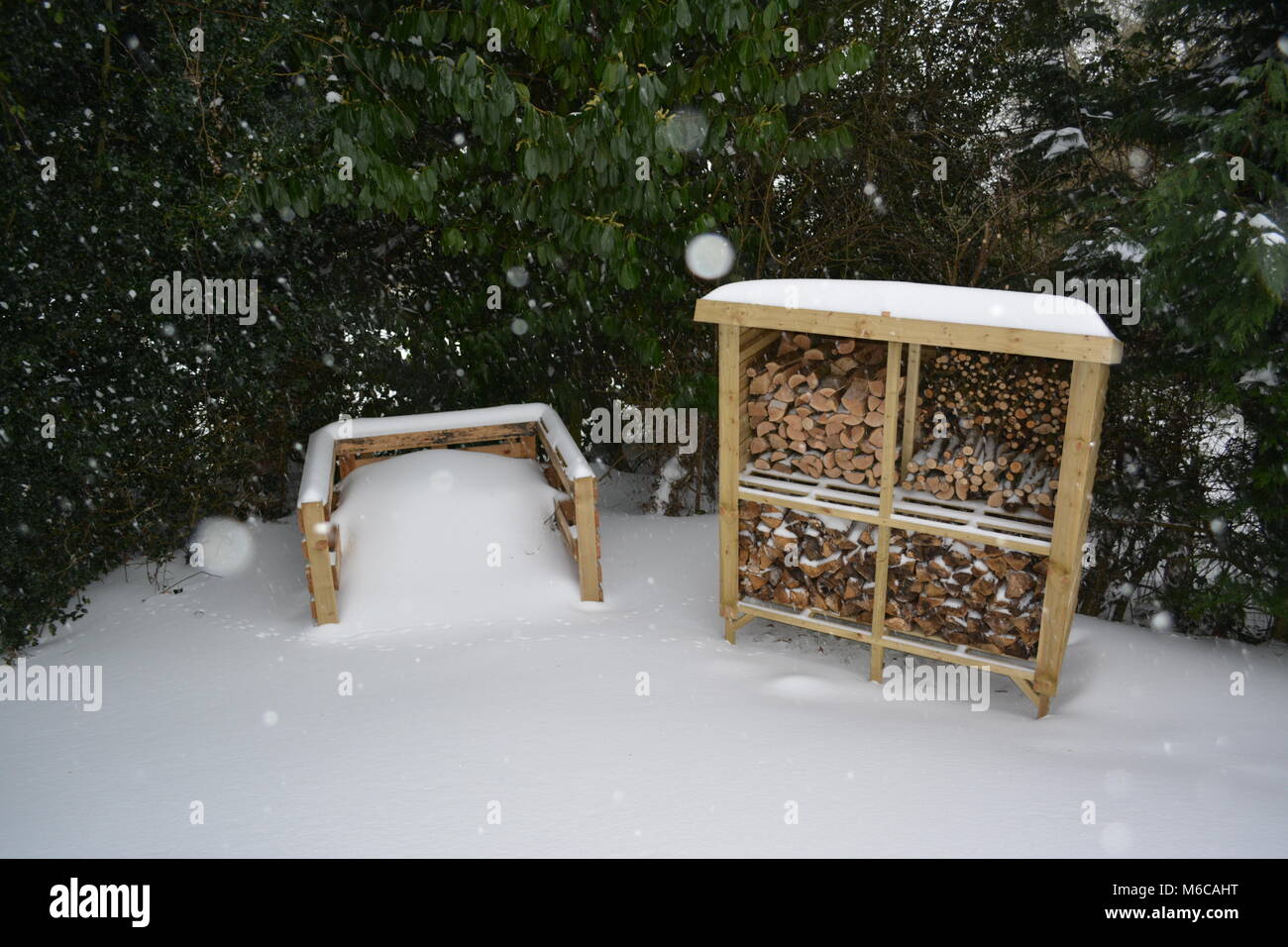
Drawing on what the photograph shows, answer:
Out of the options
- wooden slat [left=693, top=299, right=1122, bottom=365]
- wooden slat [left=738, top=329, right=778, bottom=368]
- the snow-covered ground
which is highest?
wooden slat [left=693, top=299, right=1122, bottom=365]

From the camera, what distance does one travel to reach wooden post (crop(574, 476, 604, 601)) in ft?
17.7

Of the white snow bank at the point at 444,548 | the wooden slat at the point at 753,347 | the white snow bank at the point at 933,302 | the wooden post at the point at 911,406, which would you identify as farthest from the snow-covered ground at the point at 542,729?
the white snow bank at the point at 933,302

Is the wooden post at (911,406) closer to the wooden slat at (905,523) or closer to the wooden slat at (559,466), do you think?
the wooden slat at (905,523)

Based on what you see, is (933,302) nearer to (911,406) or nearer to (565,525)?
(911,406)

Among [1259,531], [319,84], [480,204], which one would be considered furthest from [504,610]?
[1259,531]

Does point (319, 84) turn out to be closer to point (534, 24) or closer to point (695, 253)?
→ point (534, 24)

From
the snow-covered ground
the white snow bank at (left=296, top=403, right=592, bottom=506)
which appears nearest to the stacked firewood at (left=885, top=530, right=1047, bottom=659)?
the snow-covered ground

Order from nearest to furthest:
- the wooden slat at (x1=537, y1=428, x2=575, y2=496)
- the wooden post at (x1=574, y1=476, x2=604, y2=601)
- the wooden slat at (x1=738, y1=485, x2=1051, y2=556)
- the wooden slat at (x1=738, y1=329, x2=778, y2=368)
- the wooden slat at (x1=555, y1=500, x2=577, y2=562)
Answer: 1. the wooden slat at (x1=738, y1=485, x2=1051, y2=556)
2. the wooden slat at (x1=738, y1=329, x2=778, y2=368)
3. the wooden post at (x1=574, y1=476, x2=604, y2=601)
4. the wooden slat at (x1=555, y1=500, x2=577, y2=562)
5. the wooden slat at (x1=537, y1=428, x2=575, y2=496)

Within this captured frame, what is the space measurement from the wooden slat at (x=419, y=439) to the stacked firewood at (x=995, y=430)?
3.05 metres

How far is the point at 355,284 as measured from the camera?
668 cm

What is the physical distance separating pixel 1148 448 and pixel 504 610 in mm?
4152

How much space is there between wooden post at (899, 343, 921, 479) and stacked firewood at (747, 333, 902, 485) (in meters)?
0.20

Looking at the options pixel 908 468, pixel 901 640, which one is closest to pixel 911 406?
Result: pixel 908 468

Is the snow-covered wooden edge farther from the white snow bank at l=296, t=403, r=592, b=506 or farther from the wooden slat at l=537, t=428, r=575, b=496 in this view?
the wooden slat at l=537, t=428, r=575, b=496
